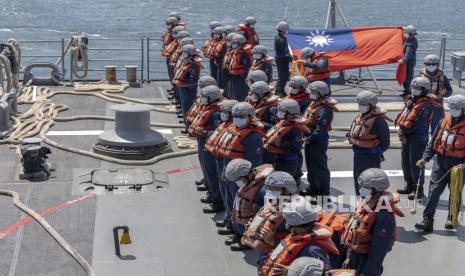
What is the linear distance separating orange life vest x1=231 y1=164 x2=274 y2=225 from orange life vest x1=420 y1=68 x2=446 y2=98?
587cm

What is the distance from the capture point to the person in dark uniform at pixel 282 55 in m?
18.5

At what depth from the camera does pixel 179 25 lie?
19859mm

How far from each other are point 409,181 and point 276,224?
206 inches

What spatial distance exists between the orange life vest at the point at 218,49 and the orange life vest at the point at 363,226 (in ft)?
33.2

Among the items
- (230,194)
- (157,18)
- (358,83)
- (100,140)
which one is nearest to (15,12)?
(157,18)

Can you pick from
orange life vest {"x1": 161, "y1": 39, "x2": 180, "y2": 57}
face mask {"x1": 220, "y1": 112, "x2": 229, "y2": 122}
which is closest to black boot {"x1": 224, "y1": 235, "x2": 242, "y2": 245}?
face mask {"x1": 220, "y1": 112, "x2": 229, "y2": 122}

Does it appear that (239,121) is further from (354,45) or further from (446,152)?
(354,45)

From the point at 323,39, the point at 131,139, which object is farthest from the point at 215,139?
the point at 323,39

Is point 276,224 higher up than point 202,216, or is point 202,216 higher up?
point 276,224

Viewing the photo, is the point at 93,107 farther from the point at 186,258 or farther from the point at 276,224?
the point at 276,224

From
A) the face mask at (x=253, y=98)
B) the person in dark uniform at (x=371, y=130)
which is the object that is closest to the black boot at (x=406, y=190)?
the person in dark uniform at (x=371, y=130)

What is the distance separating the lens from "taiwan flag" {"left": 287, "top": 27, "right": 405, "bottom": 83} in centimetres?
1873

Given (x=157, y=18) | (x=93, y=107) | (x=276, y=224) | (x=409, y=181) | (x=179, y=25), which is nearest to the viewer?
(x=276, y=224)

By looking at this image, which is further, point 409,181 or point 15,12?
point 15,12
